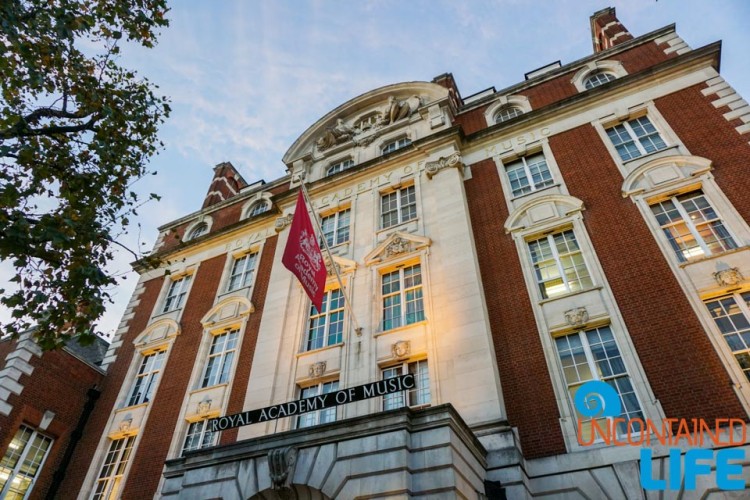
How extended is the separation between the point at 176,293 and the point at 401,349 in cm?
1497

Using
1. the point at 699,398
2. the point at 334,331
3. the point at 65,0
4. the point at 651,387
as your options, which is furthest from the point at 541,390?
the point at 65,0

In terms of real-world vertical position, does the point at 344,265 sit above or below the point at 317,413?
above

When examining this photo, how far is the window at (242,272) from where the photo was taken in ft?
75.3

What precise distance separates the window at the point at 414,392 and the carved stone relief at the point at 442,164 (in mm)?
8647

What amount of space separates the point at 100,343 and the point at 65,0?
2063 centimetres

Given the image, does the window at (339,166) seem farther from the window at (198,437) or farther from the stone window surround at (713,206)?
the window at (198,437)

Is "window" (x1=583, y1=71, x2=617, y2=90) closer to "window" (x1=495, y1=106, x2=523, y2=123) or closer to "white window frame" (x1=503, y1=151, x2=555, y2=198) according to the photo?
"window" (x1=495, y1=106, x2=523, y2=123)

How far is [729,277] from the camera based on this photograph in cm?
1256

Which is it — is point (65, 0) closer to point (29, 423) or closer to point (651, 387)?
point (29, 423)

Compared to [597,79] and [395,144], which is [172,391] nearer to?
[395,144]

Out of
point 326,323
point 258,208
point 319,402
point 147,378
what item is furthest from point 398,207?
point 147,378

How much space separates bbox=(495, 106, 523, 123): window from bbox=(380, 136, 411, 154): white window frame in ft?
14.6

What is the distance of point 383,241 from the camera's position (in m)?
18.9

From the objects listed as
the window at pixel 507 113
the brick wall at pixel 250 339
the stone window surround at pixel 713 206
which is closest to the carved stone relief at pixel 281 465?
the brick wall at pixel 250 339
